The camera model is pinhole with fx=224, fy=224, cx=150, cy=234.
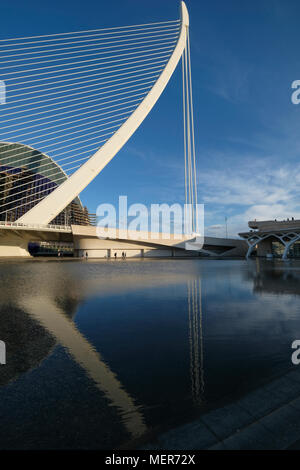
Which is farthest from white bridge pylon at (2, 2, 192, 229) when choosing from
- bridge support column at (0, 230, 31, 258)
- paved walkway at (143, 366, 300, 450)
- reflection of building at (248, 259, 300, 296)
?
paved walkway at (143, 366, 300, 450)

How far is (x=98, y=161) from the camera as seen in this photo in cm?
2934

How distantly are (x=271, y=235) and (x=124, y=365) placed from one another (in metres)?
41.5

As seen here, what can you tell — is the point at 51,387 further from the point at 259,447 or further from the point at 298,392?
the point at 298,392

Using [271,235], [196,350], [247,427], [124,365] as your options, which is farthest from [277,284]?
[271,235]

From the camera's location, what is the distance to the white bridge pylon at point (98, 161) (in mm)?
28672

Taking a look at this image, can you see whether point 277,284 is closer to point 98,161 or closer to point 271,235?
point 98,161

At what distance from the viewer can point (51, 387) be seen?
2316 mm

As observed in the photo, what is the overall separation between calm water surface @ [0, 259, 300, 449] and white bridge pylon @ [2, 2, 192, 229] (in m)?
25.2

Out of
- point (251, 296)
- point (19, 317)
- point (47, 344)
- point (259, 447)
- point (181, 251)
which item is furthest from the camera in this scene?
point (181, 251)

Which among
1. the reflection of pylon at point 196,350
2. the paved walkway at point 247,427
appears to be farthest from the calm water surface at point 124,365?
the paved walkway at point 247,427

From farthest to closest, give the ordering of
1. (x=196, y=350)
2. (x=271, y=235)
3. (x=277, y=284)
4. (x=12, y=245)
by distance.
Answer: (x=271, y=235) < (x=12, y=245) < (x=277, y=284) < (x=196, y=350)

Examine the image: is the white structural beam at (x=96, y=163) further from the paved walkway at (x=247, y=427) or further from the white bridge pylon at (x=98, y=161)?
the paved walkway at (x=247, y=427)
